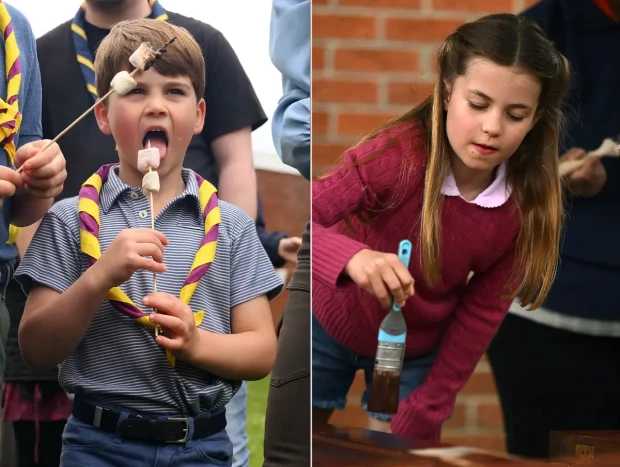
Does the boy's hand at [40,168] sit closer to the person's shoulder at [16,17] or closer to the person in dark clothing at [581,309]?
the person's shoulder at [16,17]

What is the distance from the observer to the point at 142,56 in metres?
2.17

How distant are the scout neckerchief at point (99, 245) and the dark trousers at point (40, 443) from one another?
316mm

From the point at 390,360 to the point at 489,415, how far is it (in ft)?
1.04

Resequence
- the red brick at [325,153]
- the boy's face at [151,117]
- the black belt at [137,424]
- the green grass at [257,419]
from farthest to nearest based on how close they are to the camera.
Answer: the red brick at [325,153] → the green grass at [257,419] → the boy's face at [151,117] → the black belt at [137,424]

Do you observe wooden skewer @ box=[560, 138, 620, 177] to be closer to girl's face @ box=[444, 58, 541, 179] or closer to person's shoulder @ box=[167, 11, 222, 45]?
girl's face @ box=[444, 58, 541, 179]

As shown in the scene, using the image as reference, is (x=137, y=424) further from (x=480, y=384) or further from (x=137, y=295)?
(x=480, y=384)

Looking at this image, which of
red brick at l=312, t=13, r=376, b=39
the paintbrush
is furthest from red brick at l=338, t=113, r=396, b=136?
the paintbrush

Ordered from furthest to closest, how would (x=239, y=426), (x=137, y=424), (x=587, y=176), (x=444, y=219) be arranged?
(x=587, y=176) < (x=444, y=219) < (x=239, y=426) < (x=137, y=424)

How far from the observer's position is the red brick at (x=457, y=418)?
2.51 metres

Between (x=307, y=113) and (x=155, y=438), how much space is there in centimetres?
88

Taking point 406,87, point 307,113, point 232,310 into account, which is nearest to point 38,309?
point 232,310

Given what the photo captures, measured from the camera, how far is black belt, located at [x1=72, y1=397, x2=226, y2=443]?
2100mm

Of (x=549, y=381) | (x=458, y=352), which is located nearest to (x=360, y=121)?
(x=458, y=352)

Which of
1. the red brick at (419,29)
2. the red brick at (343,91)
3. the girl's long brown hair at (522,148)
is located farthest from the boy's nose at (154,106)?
the red brick at (419,29)
